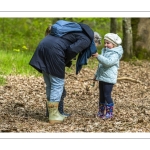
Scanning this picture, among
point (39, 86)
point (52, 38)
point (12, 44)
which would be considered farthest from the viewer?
point (12, 44)

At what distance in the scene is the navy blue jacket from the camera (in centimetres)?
703

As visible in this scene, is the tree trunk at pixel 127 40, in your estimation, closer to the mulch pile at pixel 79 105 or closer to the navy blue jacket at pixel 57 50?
the mulch pile at pixel 79 105

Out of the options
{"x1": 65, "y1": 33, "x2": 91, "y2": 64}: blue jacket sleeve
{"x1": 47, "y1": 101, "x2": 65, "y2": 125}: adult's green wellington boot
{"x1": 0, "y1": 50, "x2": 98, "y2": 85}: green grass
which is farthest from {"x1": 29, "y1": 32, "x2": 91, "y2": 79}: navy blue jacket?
{"x1": 0, "y1": 50, "x2": 98, "y2": 85}: green grass

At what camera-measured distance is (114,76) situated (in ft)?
24.5

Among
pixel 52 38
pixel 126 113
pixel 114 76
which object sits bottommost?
pixel 126 113

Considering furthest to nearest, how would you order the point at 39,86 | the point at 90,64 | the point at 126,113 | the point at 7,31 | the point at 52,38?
1. the point at 7,31
2. the point at 90,64
3. the point at 39,86
4. the point at 126,113
5. the point at 52,38

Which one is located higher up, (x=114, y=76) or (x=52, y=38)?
(x=52, y=38)

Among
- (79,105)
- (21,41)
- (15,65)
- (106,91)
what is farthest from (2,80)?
(21,41)

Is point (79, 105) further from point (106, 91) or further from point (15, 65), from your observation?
point (15, 65)

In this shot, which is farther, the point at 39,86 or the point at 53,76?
the point at 39,86

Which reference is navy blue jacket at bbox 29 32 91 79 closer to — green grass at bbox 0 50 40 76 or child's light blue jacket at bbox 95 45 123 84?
child's light blue jacket at bbox 95 45 123 84
